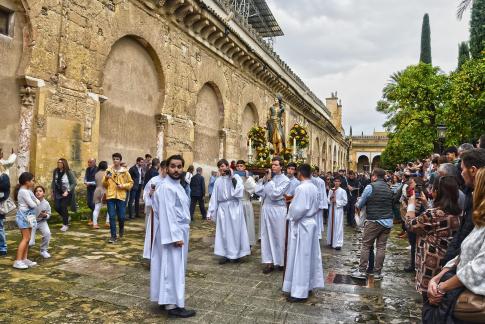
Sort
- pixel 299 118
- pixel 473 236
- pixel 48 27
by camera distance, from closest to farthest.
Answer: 1. pixel 473 236
2. pixel 48 27
3. pixel 299 118

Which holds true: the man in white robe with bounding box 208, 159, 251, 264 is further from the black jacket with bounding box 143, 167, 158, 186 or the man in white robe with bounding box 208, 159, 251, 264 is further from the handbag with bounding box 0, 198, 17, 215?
the black jacket with bounding box 143, 167, 158, 186

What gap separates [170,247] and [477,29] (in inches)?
1055

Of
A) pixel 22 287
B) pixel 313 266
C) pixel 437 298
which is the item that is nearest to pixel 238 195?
pixel 313 266

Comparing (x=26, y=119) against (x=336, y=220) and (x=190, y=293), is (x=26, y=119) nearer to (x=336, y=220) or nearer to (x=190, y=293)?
(x=190, y=293)

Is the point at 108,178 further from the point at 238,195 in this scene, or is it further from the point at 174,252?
the point at 174,252

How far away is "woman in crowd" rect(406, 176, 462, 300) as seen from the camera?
3.67 meters

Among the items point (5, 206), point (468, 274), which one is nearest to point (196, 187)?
point (5, 206)

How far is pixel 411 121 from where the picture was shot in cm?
2391

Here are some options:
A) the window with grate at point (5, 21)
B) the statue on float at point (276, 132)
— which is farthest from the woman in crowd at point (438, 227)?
the window with grate at point (5, 21)

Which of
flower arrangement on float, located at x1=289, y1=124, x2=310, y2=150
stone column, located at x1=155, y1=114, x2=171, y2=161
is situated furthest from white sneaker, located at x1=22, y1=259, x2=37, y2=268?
stone column, located at x1=155, y1=114, x2=171, y2=161

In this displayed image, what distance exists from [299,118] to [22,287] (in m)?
26.6

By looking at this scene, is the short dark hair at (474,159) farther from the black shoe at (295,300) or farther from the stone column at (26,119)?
the stone column at (26,119)

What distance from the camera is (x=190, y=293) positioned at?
483 cm

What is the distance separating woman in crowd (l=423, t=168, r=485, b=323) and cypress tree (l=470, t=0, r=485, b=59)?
25.6m
